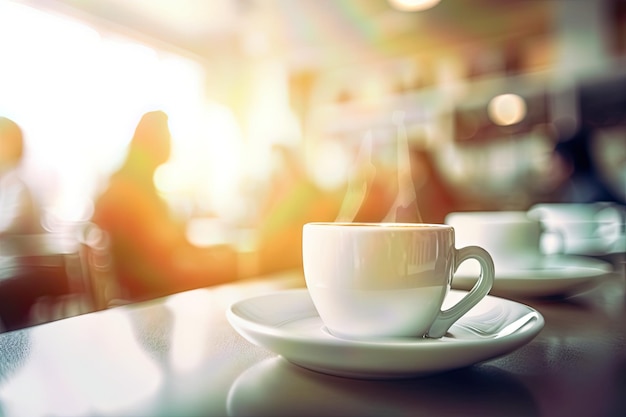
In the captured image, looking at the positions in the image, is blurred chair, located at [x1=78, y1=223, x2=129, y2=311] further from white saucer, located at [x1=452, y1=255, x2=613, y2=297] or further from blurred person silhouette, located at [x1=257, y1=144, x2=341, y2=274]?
white saucer, located at [x1=452, y1=255, x2=613, y2=297]

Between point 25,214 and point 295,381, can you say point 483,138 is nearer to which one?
point 25,214

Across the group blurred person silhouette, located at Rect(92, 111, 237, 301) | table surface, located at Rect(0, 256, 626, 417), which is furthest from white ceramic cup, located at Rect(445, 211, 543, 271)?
blurred person silhouette, located at Rect(92, 111, 237, 301)

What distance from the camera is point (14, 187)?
2.42 metres

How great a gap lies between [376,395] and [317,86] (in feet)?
15.4

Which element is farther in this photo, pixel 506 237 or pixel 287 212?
pixel 287 212

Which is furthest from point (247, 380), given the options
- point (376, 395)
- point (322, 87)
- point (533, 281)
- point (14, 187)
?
point (322, 87)

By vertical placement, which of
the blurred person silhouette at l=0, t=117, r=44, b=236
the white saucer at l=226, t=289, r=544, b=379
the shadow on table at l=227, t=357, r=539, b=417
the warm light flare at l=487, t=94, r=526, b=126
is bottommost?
the shadow on table at l=227, t=357, r=539, b=417

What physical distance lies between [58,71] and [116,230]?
2.20 meters

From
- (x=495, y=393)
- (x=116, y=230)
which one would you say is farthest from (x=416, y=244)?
(x=116, y=230)

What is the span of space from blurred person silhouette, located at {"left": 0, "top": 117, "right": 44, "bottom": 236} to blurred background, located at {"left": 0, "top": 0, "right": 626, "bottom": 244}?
0.55 metres

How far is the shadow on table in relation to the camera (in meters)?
0.25

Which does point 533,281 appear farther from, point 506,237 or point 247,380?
point 247,380

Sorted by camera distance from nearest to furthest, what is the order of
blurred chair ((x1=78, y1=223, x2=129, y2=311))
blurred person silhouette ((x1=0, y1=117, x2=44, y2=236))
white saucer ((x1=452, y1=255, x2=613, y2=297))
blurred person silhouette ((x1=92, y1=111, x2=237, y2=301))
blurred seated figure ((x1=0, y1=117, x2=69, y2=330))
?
1. white saucer ((x1=452, y1=255, x2=613, y2=297))
2. blurred seated figure ((x1=0, y1=117, x2=69, y2=330))
3. blurred chair ((x1=78, y1=223, x2=129, y2=311))
4. blurred person silhouette ((x1=92, y1=111, x2=237, y2=301))
5. blurred person silhouette ((x1=0, y1=117, x2=44, y2=236))

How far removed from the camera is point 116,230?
5.69 feet
